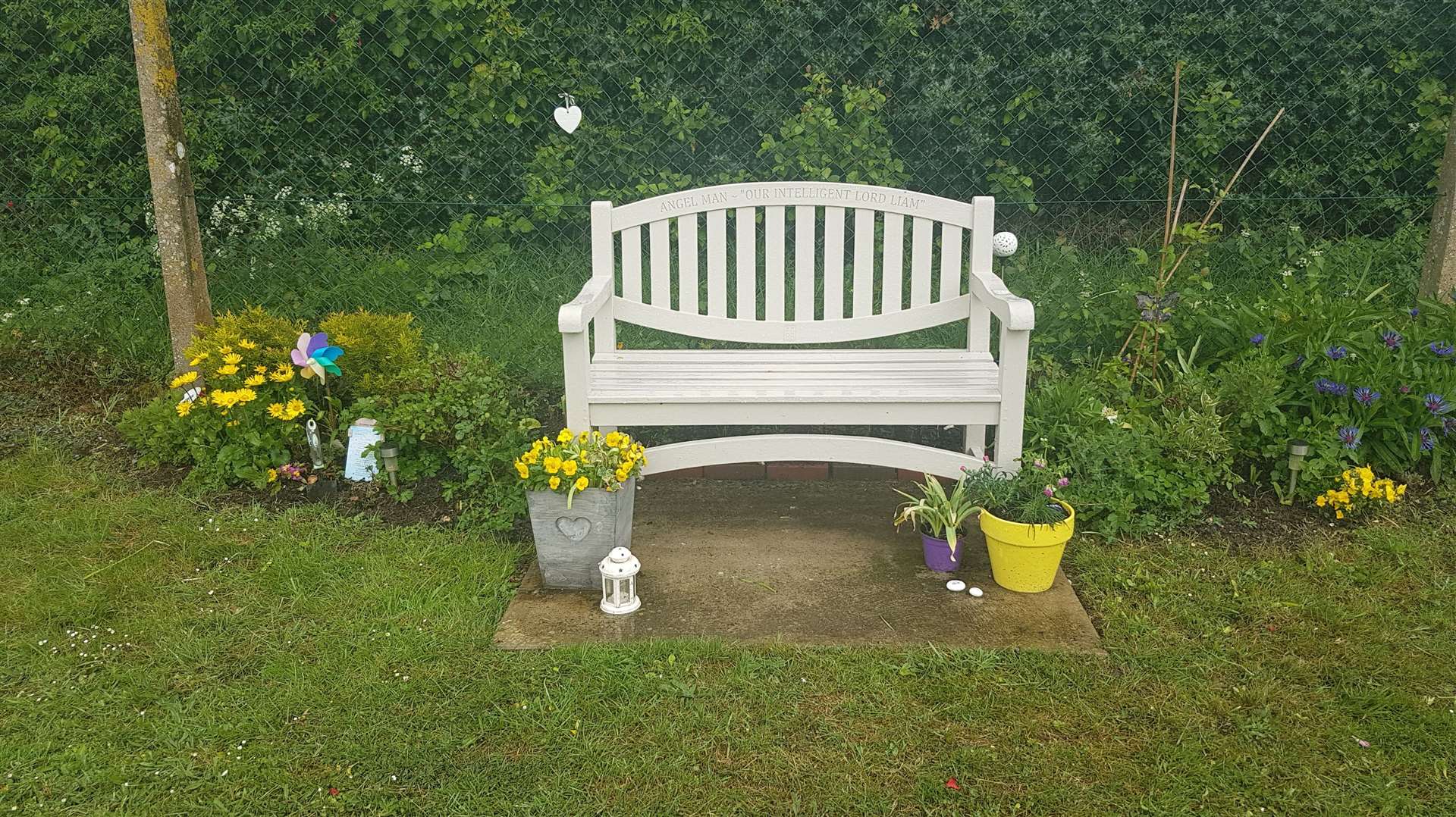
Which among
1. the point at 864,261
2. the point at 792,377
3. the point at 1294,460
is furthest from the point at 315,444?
the point at 1294,460

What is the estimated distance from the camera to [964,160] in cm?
595

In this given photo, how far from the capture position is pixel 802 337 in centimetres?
418

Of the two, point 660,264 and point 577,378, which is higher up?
point 660,264

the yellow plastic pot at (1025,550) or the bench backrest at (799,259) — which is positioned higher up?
the bench backrest at (799,259)

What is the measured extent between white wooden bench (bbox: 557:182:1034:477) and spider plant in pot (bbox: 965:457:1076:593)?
0.45 feet

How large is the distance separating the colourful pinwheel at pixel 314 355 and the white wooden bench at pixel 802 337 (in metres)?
0.89

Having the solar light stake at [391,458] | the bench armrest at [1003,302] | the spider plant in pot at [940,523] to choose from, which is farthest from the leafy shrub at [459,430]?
the bench armrest at [1003,302]

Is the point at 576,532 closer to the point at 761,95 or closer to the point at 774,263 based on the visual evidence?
the point at 774,263

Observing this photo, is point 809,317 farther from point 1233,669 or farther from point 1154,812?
point 1154,812

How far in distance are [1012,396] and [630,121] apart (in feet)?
10.2

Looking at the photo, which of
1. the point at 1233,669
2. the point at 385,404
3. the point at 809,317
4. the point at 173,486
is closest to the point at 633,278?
the point at 809,317

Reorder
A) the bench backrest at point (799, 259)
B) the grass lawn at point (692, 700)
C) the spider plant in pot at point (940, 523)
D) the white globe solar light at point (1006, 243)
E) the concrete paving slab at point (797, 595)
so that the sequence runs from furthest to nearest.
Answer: the white globe solar light at point (1006, 243), the bench backrest at point (799, 259), the spider plant in pot at point (940, 523), the concrete paving slab at point (797, 595), the grass lawn at point (692, 700)

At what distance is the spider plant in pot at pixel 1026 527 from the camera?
3.22 metres

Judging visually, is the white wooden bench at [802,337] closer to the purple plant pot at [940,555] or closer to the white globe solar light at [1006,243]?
→ the purple plant pot at [940,555]
